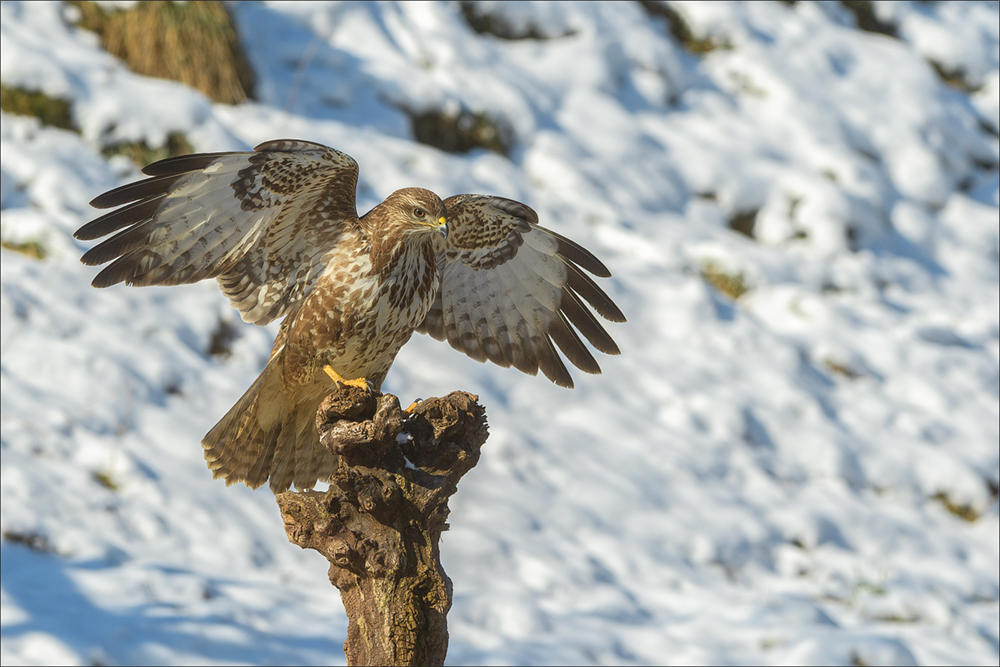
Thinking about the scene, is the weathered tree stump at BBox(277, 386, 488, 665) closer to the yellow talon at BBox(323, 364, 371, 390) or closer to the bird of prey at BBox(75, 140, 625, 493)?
the yellow talon at BBox(323, 364, 371, 390)

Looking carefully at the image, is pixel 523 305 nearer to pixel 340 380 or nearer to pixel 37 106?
pixel 340 380

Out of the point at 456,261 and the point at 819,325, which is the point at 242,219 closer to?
the point at 456,261

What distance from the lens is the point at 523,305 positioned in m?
3.56

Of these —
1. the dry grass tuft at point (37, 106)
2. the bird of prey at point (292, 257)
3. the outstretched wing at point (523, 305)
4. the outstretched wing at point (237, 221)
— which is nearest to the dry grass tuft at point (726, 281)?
the outstretched wing at point (523, 305)

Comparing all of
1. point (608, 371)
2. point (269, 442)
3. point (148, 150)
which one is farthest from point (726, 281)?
point (269, 442)

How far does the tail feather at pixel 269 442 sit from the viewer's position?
313 centimetres


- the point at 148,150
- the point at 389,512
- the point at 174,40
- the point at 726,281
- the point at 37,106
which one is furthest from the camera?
the point at 726,281

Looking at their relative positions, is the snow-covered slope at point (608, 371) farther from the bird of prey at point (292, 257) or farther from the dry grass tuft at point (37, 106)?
the bird of prey at point (292, 257)

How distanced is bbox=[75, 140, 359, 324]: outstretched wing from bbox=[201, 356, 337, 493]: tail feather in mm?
334

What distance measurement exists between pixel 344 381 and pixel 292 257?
0.51 metres

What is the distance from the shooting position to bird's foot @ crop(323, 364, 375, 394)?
115 inches

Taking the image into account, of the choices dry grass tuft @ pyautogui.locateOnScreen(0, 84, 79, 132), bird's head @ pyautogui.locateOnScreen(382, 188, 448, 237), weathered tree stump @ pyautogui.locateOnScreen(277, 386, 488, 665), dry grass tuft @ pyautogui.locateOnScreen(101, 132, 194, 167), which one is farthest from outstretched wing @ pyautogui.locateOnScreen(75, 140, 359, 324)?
dry grass tuft @ pyautogui.locateOnScreen(0, 84, 79, 132)

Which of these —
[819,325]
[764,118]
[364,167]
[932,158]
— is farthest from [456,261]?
[932,158]

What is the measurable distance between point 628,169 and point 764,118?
6.96 ft
